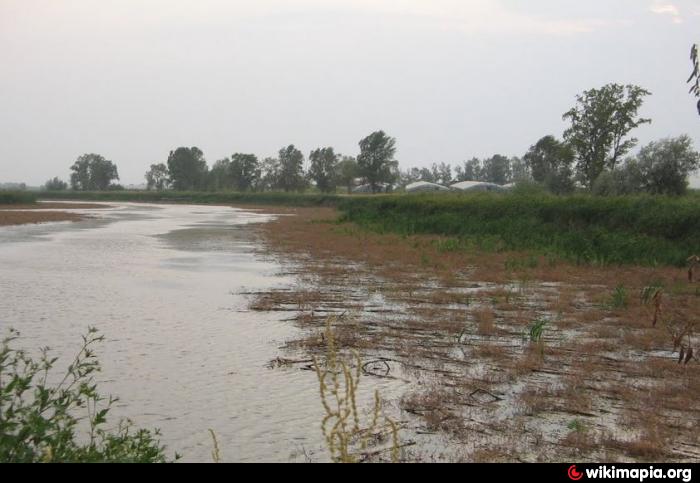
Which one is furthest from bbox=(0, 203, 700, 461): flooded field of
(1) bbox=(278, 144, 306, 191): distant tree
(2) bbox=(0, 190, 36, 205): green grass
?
(1) bbox=(278, 144, 306, 191): distant tree

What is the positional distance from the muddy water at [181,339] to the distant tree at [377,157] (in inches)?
2961

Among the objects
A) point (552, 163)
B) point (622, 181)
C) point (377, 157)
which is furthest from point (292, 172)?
point (622, 181)

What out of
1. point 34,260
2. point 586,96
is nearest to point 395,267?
point 34,260

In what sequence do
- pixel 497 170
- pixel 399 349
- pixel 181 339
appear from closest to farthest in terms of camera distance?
pixel 399 349
pixel 181 339
pixel 497 170

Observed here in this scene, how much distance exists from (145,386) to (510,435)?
4.22 meters

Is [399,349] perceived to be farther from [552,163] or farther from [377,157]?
[377,157]

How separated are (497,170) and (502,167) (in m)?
3.62

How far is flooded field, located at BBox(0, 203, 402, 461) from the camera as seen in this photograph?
6.33 metres

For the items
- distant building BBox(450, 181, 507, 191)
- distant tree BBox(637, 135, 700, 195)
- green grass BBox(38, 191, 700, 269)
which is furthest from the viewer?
distant building BBox(450, 181, 507, 191)

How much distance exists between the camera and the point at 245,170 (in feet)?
379

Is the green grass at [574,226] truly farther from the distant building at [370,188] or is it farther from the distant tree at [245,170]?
the distant tree at [245,170]

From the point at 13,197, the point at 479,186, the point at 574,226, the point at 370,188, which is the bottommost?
the point at 574,226

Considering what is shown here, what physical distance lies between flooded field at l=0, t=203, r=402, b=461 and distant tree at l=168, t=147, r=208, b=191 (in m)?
107

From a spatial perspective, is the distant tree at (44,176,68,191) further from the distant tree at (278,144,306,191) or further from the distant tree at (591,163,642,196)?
the distant tree at (591,163,642,196)
